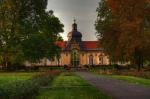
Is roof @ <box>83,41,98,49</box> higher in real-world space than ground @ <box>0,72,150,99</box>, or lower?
higher

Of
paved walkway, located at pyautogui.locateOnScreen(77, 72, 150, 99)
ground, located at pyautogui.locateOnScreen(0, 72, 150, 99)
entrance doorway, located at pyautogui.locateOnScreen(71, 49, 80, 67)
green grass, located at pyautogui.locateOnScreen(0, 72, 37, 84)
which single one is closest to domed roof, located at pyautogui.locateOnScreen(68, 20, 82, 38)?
entrance doorway, located at pyautogui.locateOnScreen(71, 49, 80, 67)

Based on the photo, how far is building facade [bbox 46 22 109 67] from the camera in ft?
448

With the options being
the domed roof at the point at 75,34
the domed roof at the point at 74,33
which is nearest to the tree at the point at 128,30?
the domed roof at the point at 75,34

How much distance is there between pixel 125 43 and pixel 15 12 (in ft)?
70.9

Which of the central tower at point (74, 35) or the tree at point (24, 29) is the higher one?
the central tower at point (74, 35)

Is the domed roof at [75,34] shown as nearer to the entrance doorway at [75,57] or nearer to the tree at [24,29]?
the entrance doorway at [75,57]

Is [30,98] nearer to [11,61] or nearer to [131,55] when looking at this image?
[131,55]

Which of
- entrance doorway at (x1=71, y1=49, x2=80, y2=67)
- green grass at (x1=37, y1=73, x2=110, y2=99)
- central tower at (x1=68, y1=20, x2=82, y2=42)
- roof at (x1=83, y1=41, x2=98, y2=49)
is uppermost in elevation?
central tower at (x1=68, y1=20, x2=82, y2=42)

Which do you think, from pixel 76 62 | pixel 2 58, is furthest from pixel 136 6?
pixel 76 62

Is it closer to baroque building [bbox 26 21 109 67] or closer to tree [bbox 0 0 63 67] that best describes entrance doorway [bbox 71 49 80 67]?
baroque building [bbox 26 21 109 67]

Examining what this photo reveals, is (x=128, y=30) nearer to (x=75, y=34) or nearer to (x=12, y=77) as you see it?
(x=12, y=77)

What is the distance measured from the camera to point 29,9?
3179 inches

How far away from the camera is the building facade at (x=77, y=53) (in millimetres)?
136500

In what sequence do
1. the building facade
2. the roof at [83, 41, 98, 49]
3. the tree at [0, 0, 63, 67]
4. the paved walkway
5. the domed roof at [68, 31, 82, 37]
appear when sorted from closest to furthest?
the paved walkway < the tree at [0, 0, 63, 67] < the building facade < the domed roof at [68, 31, 82, 37] < the roof at [83, 41, 98, 49]
